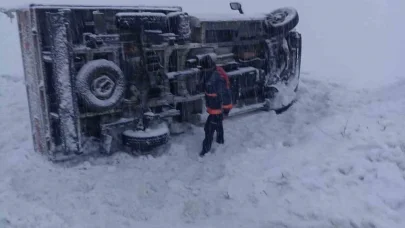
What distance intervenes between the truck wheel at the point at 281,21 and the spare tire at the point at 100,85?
3930 millimetres

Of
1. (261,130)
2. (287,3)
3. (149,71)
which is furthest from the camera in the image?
(287,3)

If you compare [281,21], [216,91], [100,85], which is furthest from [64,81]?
[281,21]

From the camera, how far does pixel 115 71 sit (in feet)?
18.0

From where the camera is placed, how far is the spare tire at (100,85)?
5234 mm

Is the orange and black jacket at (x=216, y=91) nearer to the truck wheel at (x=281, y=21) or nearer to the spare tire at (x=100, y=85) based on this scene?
the spare tire at (x=100, y=85)

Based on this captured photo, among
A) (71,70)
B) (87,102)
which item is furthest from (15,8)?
(87,102)

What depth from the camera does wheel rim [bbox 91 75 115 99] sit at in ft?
17.6

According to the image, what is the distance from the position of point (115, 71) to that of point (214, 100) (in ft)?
5.57

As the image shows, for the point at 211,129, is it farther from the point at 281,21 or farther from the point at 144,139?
the point at 281,21

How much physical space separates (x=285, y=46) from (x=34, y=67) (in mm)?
5445

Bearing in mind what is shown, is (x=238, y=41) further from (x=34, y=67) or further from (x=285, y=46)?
(x=34, y=67)

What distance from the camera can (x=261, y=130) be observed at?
7043 millimetres

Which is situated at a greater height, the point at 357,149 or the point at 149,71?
the point at 149,71

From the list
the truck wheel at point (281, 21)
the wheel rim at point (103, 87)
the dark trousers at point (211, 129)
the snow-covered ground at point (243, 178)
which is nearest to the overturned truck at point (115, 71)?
the wheel rim at point (103, 87)
